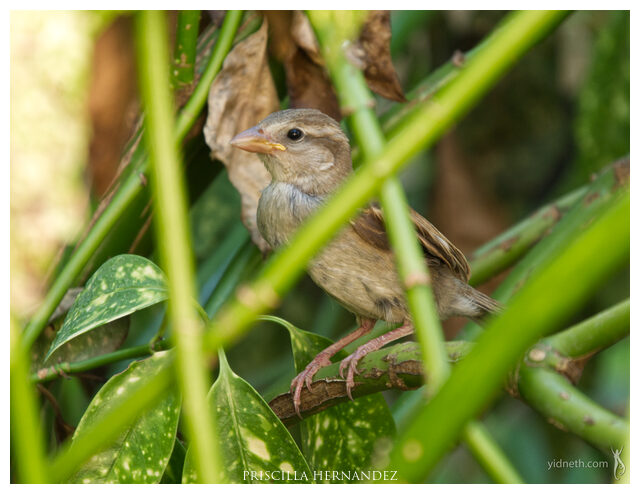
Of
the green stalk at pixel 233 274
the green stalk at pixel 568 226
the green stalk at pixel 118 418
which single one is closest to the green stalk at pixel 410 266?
the green stalk at pixel 118 418

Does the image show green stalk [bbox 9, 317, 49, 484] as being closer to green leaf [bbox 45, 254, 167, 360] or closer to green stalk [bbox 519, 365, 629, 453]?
green leaf [bbox 45, 254, 167, 360]

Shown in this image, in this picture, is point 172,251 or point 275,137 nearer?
point 172,251

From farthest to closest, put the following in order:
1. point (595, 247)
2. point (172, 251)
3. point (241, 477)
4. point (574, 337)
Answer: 1. point (241, 477)
2. point (574, 337)
3. point (172, 251)
4. point (595, 247)

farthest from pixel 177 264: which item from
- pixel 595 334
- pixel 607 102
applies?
pixel 607 102

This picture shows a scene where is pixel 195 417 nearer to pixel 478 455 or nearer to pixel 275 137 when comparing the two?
pixel 478 455

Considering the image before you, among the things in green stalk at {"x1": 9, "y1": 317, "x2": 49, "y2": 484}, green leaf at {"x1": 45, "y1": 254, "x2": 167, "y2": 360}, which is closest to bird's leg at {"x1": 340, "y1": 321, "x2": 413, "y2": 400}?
green leaf at {"x1": 45, "y1": 254, "x2": 167, "y2": 360}

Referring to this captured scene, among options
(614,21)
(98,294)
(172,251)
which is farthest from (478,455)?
(614,21)

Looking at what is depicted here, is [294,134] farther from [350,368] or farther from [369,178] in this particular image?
[369,178]
